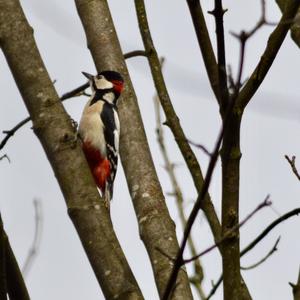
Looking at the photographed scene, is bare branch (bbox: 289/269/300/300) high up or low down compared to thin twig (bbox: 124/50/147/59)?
down

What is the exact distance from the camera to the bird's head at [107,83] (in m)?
4.64

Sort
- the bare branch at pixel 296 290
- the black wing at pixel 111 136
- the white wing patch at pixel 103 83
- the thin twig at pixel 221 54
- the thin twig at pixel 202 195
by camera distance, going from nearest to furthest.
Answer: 1. the thin twig at pixel 202 195
2. the thin twig at pixel 221 54
3. the bare branch at pixel 296 290
4. the white wing patch at pixel 103 83
5. the black wing at pixel 111 136

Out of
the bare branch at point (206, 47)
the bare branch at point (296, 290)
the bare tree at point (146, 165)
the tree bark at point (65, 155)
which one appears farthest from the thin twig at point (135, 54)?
the bare branch at point (296, 290)

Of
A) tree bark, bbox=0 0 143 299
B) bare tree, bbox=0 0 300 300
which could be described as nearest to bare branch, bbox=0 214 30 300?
bare tree, bbox=0 0 300 300

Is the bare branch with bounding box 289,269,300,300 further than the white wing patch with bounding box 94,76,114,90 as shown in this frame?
No

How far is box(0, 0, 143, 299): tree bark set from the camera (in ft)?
9.77

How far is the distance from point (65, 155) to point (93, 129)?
2431 mm

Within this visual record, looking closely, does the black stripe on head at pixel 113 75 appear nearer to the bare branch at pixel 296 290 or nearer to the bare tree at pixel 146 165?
the bare tree at pixel 146 165

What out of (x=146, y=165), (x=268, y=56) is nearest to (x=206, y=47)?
(x=268, y=56)

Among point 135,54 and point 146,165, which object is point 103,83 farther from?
point 146,165

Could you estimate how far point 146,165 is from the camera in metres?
4.12

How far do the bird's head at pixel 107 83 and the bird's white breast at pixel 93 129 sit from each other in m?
0.18

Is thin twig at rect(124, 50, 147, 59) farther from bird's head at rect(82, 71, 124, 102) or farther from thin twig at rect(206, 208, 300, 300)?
thin twig at rect(206, 208, 300, 300)

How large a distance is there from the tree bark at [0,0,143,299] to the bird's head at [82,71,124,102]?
1.14 metres
